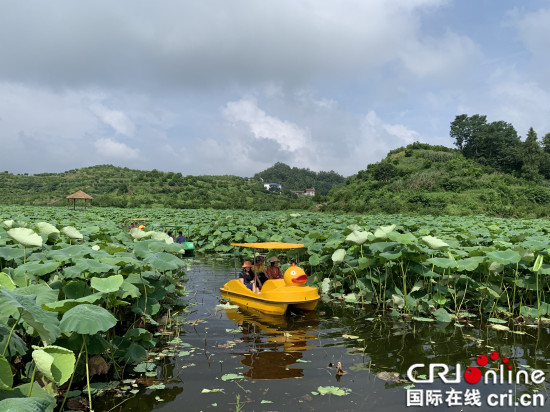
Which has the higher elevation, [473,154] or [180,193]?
[473,154]

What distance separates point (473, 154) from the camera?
5138cm

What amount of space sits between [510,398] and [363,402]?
1.53 metres

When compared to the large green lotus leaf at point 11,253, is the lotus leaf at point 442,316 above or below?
below

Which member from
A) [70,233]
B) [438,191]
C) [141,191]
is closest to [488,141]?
[438,191]

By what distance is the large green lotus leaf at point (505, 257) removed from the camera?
604 centimetres

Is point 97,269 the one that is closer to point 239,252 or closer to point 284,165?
point 239,252

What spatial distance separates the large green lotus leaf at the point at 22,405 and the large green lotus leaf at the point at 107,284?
165 centimetres

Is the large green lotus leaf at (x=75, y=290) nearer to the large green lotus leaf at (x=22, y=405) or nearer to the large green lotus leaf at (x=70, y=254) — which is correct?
the large green lotus leaf at (x=70, y=254)

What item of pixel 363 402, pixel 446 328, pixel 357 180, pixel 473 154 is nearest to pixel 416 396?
pixel 363 402

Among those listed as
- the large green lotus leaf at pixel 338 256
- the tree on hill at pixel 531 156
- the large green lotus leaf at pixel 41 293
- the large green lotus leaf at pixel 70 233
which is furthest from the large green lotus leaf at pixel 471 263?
the tree on hill at pixel 531 156

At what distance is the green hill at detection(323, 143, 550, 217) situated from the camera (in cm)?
3203

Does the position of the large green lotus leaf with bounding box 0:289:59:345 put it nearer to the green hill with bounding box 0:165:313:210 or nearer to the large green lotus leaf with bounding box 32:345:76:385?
the large green lotus leaf with bounding box 32:345:76:385

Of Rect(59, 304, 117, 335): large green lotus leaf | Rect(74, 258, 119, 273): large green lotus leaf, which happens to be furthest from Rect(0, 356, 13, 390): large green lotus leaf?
Rect(74, 258, 119, 273): large green lotus leaf

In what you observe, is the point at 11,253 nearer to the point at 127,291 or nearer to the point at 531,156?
the point at 127,291
